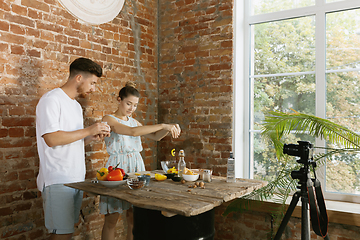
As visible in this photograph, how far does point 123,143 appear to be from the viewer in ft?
9.80

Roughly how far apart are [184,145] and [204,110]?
0.54 m

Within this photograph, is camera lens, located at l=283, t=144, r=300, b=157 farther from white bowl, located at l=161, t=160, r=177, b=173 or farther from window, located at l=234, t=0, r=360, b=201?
window, located at l=234, t=0, r=360, b=201

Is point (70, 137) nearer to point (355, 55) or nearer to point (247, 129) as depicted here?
point (247, 129)

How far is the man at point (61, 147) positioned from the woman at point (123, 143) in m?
0.32

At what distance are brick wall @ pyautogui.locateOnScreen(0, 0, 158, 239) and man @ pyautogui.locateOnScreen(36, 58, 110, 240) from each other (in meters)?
0.39

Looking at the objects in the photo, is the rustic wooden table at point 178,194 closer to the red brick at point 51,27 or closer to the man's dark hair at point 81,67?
the man's dark hair at point 81,67

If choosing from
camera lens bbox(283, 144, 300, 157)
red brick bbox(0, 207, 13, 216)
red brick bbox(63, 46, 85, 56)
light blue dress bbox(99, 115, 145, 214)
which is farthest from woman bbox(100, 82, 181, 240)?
camera lens bbox(283, 144, 300, 157)

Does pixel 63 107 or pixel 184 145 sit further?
pixel 184 145

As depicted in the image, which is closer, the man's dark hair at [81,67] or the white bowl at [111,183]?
the white bowl at [111,183]

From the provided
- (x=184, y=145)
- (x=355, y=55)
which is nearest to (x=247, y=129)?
(x=184, y=145)

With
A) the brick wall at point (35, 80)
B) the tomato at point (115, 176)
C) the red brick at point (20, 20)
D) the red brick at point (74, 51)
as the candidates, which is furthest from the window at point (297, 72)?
the red brick at point (20, 20)

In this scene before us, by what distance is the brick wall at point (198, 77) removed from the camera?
3.59m

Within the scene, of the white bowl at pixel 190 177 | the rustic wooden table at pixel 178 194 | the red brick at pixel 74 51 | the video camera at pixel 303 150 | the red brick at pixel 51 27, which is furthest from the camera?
the red brick at pixel 74 51

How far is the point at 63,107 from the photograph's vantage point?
2436 millimetres
